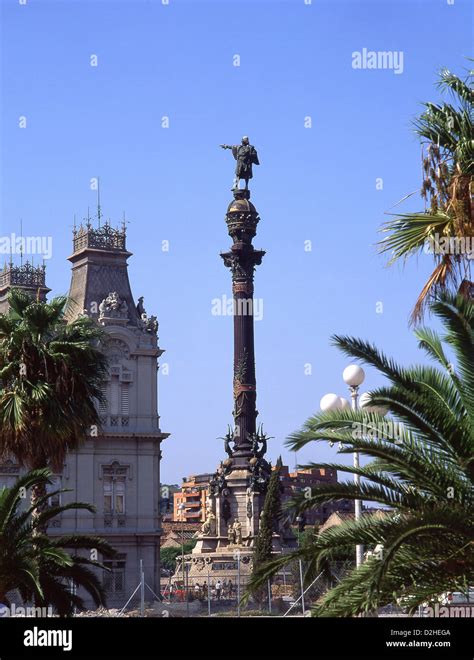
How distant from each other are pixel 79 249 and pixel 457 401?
2150 inches

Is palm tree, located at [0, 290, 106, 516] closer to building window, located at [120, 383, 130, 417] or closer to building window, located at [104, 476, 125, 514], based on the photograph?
building window, located at [104, 476, 125, 514]

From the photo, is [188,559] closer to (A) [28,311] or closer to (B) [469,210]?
(A) [28,311]

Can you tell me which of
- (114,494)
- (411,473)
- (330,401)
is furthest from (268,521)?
(411,473)

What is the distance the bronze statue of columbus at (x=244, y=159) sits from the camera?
78.4 metres

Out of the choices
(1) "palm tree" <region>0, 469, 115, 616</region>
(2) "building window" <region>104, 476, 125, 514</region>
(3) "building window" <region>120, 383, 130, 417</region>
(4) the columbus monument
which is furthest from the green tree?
(1) "palm tree" <region>0, 469, 115, 616</region>

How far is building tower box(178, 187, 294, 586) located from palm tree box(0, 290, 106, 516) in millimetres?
33072

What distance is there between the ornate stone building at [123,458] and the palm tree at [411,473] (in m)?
44.7

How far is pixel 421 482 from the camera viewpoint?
1988cm

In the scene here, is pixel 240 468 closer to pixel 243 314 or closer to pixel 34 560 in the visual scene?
pixel 243 314

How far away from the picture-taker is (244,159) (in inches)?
3108

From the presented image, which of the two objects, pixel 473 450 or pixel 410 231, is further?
pixel 410 231

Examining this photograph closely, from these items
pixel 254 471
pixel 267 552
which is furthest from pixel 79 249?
pixel 267 552
